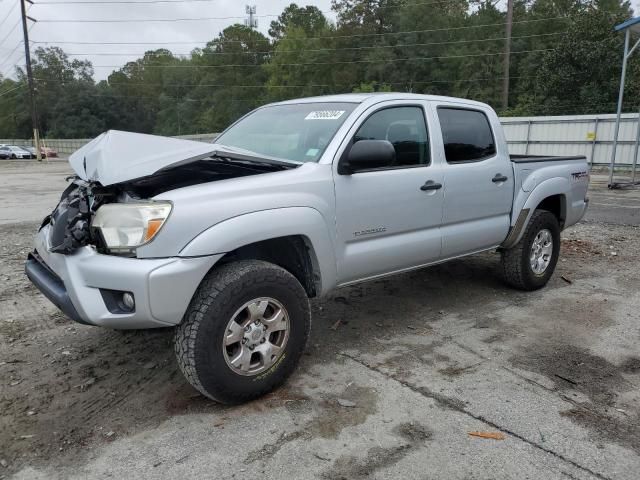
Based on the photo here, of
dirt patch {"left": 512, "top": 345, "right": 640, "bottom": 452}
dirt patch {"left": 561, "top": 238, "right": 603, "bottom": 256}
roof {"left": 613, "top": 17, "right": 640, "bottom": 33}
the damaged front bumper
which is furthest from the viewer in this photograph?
roof {"left": 613, "top": 17, "right": 640, "bottom": 33}

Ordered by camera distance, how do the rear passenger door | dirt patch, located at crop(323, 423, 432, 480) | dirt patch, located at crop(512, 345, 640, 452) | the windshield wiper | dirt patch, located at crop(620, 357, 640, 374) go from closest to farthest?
dirt patch, located at crop(323, 423, 432, 480), dirt patch, located at crop(512, 345, 640, 452), the windshield wiper, dirt patch, located at crop(620, 357, 640, 374), the rear passenger door

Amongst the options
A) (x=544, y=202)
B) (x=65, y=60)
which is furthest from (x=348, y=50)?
(x=544, y=202)

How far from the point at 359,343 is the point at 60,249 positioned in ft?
7.36

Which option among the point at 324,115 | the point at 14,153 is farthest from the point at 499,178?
the point at 14,153

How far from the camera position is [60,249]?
3.04 m

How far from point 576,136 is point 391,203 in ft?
66.3

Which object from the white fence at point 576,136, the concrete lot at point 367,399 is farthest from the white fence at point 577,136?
the concrete lot at point 367,399

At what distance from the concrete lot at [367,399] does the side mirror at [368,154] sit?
1.39 m

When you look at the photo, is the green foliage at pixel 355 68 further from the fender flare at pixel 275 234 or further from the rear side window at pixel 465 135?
the fender flare at pixel 275 234

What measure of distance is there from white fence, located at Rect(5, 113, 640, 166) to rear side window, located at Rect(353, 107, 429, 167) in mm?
15202

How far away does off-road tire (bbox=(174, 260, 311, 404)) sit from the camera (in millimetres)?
2953

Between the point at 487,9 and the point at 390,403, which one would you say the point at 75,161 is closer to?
the point at 390,403

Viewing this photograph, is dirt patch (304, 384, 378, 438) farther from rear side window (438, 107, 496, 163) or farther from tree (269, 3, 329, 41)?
tree (269, 3, 329, 41)

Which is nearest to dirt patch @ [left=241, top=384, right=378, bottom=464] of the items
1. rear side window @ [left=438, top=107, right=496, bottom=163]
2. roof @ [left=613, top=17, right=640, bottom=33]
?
rear side window @ [left=438, top=107, right=496, bottom=163]
